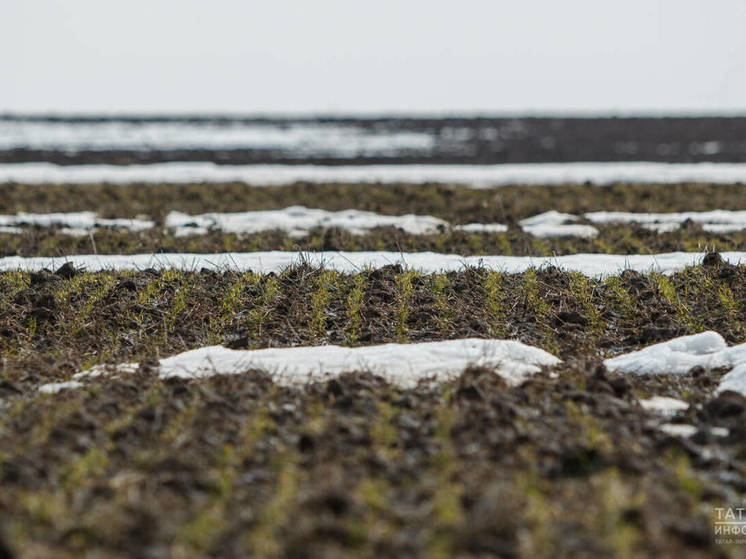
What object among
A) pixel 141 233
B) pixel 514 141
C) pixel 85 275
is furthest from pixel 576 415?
pixel 514 141

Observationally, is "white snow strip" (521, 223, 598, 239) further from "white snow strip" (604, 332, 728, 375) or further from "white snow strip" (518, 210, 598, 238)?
"white snow strip" (604, 332, 728, 375)

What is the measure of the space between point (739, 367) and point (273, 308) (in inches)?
173

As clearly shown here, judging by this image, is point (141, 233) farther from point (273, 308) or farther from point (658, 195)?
point (658, 195)

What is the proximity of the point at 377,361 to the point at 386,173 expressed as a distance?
2043cm

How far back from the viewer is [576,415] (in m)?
4.55

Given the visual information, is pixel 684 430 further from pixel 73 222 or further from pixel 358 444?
pixel 73 222

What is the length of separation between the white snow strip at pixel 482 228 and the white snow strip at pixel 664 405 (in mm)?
7115

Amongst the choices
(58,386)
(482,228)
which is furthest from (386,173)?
(58,386)

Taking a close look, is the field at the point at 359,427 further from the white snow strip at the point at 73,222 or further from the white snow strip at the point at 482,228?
the white snow strip at the point at 73,222

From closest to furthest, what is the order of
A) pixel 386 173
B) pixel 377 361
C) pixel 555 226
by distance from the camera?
1. pixel 377 361
2. pixel 555 226
3. pixel 386 173

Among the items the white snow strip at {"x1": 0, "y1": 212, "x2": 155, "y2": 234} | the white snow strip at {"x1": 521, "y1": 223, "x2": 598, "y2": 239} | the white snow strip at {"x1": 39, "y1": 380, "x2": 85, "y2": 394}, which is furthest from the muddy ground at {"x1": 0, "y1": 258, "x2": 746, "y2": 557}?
the white snow strip at {"x1": 0, "y1": 212, "x2": 155, "y2": 234}

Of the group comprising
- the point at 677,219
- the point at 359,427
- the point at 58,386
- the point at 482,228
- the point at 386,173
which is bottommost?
the point at 58,386

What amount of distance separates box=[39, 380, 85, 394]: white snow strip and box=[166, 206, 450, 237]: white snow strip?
6.36m

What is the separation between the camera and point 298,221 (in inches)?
509
